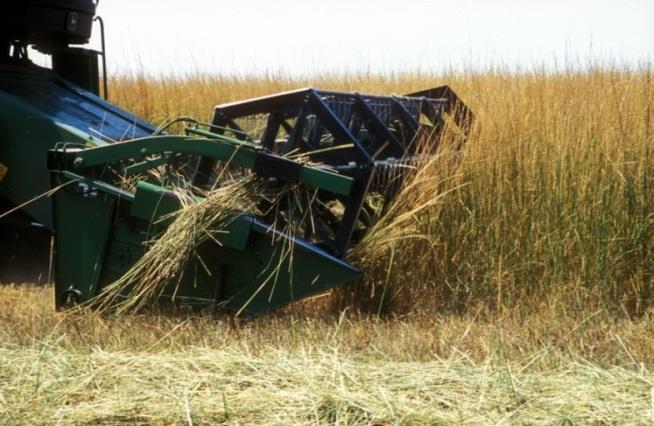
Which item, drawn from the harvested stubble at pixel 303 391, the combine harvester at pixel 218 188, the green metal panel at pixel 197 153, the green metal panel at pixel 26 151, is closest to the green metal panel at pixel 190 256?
the combine harvester at pixel 218 188

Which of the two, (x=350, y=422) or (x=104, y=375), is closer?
(x=350, y=422)

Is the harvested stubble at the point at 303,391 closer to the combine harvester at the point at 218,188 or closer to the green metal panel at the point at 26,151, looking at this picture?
the combine harvester at the point at 218,188

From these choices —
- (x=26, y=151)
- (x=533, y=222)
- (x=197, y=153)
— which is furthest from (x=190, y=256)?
(x=533, y=222)

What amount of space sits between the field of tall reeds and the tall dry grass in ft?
0.03

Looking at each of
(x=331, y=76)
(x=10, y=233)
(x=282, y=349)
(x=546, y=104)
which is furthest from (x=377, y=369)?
(x=331, y=76)

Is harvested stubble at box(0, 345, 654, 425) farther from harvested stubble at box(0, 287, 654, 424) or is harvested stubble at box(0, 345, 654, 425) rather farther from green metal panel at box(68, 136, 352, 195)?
green metal panel at box(68, 136, 352, 195)

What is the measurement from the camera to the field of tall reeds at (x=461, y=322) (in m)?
3.44

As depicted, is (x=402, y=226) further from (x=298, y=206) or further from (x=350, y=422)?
(x=350, y=422)

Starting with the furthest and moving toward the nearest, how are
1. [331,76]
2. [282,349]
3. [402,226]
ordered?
1. [331,76]
2. [402,226]
3. [282,349]

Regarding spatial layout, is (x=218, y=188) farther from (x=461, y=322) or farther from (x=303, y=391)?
(x=303, y=391)

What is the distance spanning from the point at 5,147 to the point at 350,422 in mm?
3326

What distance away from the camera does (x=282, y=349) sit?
4.25m

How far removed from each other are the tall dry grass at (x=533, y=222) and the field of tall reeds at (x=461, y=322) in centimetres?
1

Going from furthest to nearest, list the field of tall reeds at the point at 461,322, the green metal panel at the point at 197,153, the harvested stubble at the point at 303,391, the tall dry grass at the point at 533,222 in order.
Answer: the tall dry grass at the point at 533,222, the green metal panel at the point at 197,153, the field of tall reeds at the point at 461,322, the harvested stubble at the point at 303,391
